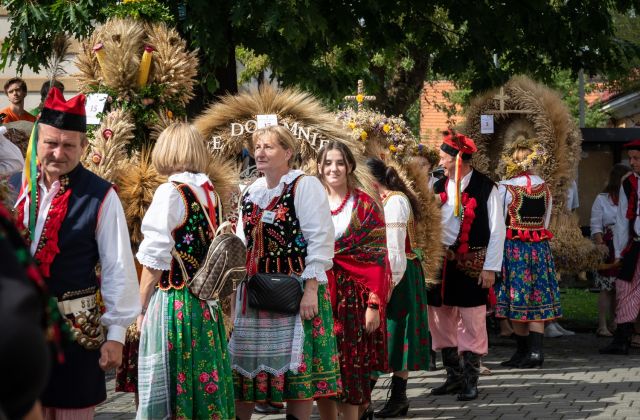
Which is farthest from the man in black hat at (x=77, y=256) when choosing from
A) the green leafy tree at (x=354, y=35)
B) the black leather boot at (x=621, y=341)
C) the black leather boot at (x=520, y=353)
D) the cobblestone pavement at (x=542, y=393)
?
the black leather boot at (x=621, y=341)

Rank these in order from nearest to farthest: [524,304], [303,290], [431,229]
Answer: [303,290] → [431,229] → [524,304]

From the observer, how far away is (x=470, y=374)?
862cm

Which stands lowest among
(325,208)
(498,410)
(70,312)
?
(498,410)

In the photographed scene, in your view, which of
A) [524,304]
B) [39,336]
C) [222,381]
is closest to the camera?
[39,336]

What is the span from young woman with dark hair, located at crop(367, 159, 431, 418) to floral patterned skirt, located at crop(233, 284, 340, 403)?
1425mm

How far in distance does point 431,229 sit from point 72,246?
455 cm

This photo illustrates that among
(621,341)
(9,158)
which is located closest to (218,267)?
(9,158)

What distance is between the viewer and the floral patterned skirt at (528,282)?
34.1ft

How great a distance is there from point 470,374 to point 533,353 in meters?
1.81

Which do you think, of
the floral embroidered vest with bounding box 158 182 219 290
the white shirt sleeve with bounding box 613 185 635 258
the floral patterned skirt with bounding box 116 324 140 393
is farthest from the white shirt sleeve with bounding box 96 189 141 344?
the white shirt sleeve with bounding box 613 185 635 258

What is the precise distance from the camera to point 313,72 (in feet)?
39.8

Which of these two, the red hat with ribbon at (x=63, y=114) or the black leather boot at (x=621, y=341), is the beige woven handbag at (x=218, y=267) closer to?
the red hat with ribbon at (x=63, y=114)

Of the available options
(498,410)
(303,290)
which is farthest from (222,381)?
(498,410)

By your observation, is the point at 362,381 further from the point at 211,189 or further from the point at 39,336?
the point at 39,336
